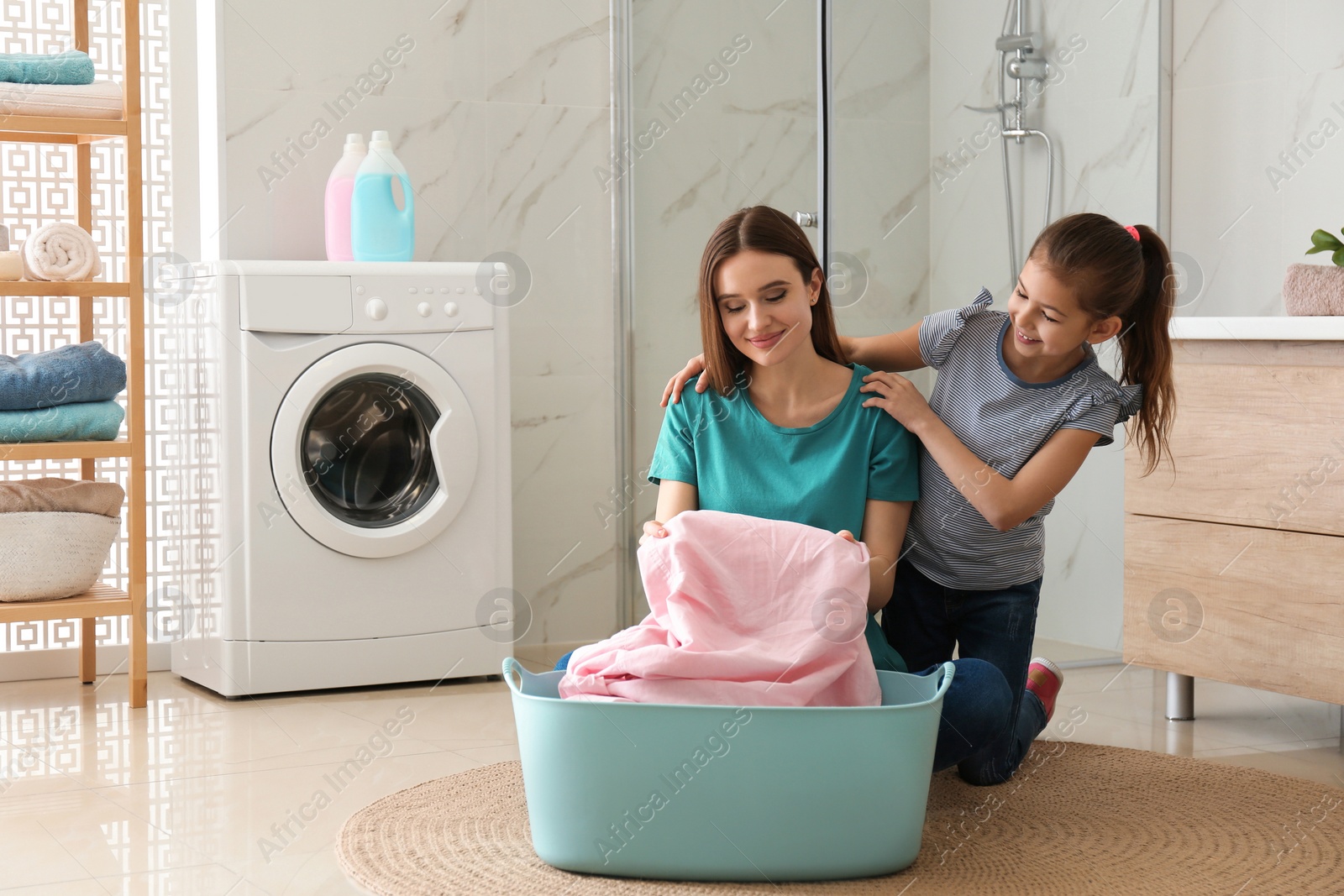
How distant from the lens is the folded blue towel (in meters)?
2.42

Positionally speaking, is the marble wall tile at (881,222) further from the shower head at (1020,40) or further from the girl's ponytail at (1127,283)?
the girl's ponytail at (1127,283)

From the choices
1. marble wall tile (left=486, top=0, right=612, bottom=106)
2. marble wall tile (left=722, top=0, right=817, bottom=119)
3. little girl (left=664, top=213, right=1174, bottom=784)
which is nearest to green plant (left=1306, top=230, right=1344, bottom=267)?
little girl (left=664, top=213, right=1174, bottom=784)

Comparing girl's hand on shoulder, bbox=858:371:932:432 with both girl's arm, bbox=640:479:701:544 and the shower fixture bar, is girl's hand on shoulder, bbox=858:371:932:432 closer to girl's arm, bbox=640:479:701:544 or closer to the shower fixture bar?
girl's arm, bbox=640:479:701:544

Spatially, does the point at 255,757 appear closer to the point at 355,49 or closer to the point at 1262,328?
the point at 355,49

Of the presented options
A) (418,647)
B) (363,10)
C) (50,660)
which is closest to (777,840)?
(418,647)

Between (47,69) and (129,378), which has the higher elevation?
(47,69)

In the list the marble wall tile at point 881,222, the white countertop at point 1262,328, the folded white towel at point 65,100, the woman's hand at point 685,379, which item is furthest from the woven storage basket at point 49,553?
the white countertop at point 1262,328

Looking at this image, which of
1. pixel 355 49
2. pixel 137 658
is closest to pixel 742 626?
pixel 137 658

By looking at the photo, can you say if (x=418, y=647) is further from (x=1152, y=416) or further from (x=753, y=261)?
(x=1152, y=416)

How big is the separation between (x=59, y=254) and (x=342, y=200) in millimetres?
549

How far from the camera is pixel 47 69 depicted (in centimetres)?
246

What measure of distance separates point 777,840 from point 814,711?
0.16 m

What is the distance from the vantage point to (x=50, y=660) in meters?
2.75

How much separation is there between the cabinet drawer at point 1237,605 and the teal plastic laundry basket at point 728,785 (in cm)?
82
